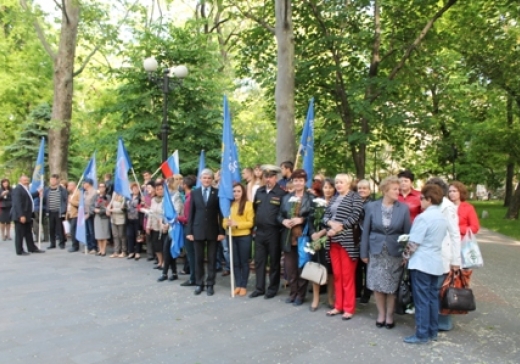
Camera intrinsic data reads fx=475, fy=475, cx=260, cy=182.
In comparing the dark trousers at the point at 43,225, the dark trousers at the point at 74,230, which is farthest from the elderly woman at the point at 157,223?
the dark trousers at the point at 43,225

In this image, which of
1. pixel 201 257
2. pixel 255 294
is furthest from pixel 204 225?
pixel 255 294

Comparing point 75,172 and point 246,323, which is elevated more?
point 75,172

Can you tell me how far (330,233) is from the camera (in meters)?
6.45

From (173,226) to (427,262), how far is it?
190 inches

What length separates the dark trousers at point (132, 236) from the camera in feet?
36.1

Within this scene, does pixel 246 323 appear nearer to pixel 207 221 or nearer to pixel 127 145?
pixel 207 221

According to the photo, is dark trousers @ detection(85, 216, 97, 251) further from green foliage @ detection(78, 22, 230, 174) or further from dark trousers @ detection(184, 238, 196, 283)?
dark trousers @ detection(184, 238, 196, 283)

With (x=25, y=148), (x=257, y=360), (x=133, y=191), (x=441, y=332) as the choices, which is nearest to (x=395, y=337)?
(x=441, y=332)

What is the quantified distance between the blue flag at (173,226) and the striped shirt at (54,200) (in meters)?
4.96

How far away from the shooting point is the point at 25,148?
23.3m

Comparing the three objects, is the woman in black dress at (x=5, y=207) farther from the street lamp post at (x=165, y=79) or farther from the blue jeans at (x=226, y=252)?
the blue jeans at (x=226, y=252)

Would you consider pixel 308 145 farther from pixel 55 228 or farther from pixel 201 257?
pixel 55 228

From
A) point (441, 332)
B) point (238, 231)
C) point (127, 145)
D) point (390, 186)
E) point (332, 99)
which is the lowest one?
point (441, 332)

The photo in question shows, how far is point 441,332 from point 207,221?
3.87m
